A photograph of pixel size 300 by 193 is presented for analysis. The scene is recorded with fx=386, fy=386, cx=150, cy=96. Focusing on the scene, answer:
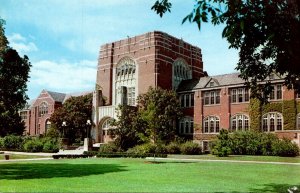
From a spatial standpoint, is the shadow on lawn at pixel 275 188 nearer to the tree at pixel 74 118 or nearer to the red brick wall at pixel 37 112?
the tree at pixel 74 118

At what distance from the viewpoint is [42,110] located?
74312mm

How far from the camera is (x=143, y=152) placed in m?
37.7

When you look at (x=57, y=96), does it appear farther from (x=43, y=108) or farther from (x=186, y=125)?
(x=186, y=125)

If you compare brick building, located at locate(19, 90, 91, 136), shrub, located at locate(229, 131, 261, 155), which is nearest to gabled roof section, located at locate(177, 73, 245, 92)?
shrub, located at locate(229, 131, 261, 155)

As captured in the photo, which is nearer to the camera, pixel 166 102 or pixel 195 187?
pixel 195 187

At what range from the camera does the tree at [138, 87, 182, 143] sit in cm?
4469

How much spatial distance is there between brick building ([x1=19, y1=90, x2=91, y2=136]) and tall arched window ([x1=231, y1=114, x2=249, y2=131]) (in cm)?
3348

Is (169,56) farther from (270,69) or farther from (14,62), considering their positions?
(270,69)

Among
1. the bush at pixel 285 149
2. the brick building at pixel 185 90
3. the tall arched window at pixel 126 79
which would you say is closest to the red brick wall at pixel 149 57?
the brick building at pixel 185 90

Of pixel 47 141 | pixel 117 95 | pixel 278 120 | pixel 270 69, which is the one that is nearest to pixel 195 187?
pixel 270 69

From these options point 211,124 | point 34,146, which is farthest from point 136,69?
point 34,146

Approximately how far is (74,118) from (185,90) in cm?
1721

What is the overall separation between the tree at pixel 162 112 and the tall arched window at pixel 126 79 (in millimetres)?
5112

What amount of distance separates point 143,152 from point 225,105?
14.7 m
